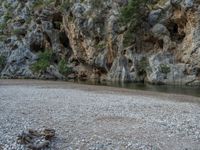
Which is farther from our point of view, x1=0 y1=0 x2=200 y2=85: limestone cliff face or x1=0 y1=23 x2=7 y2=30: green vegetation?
x1=0 y1=23 x2=7 y2=30: green vegetation

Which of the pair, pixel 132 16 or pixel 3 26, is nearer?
pixel 132 16

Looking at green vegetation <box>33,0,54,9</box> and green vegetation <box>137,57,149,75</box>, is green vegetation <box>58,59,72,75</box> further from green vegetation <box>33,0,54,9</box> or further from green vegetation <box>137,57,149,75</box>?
green vegetation <box>137,57,149,75</box>

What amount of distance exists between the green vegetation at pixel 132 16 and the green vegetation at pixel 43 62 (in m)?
24.3

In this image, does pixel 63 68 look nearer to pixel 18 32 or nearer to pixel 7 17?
pixel 18 32

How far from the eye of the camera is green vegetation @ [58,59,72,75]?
258ft

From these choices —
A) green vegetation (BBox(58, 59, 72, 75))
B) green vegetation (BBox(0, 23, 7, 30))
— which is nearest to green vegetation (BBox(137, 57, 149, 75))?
green vegetation (BBox(58, 59, 72, 75))

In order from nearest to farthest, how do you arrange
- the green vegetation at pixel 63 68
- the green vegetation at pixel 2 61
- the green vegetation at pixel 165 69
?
the green vegetation at pixel 165 69 < the green vegetation at pixel 63 68 < the green vegetation at pixel 2 61

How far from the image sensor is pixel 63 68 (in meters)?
79.4

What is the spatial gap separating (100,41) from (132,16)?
1239 cm

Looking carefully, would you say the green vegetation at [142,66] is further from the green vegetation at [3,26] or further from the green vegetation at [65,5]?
the green vegetation at [3,26]

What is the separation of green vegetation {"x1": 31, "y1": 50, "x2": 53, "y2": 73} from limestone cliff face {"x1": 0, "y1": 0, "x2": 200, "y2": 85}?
97cm

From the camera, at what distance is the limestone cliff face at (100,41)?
5334 cm

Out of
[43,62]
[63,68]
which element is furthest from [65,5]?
[63,68]

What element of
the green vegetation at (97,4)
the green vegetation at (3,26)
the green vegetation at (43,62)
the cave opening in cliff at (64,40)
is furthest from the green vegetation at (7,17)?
the green vegetation at (97,4)
